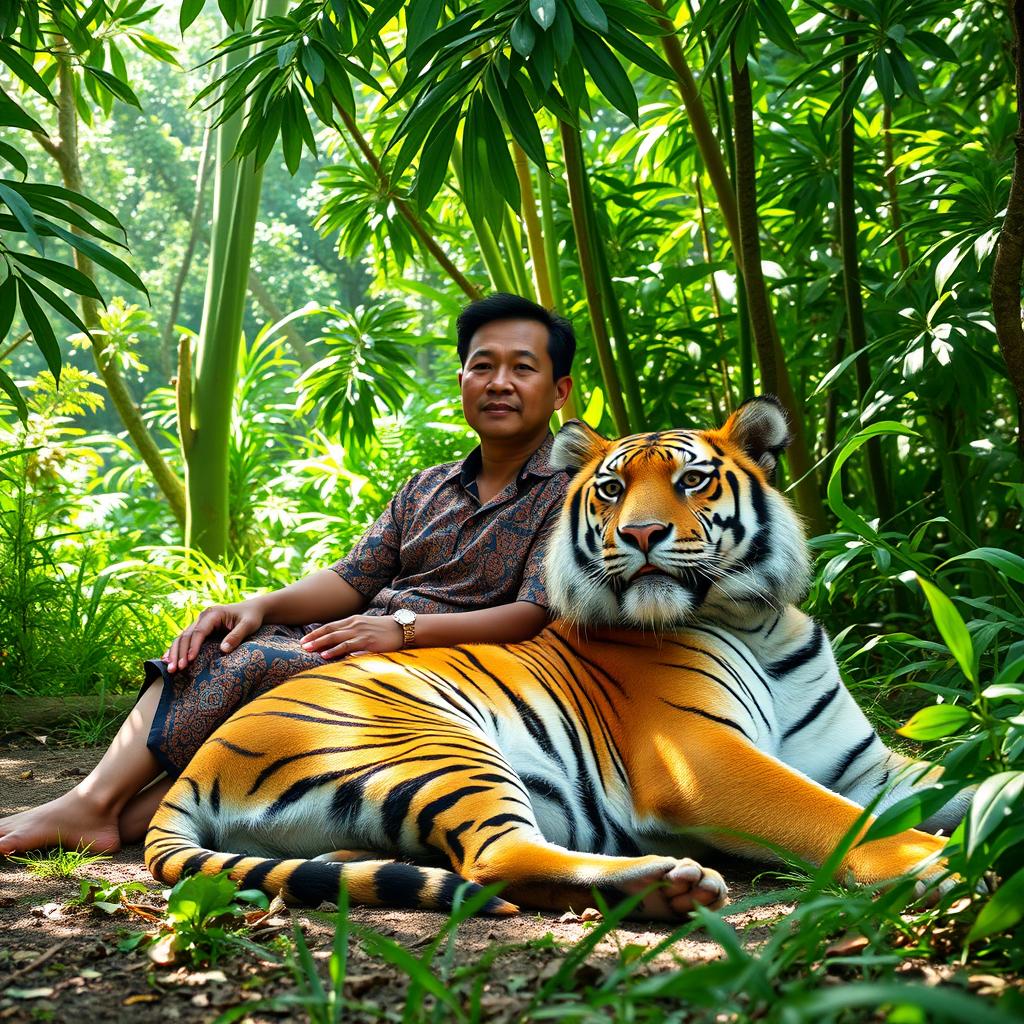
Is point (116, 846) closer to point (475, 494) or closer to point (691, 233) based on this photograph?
point (475, 494)

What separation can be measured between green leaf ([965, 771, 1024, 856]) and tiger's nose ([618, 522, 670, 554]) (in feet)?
3.35

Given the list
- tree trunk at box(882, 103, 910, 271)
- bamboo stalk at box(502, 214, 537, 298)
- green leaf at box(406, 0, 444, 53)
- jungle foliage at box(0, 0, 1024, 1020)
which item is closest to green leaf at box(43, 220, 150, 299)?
jungle foliage at box(0, 0, 1024, 1020)

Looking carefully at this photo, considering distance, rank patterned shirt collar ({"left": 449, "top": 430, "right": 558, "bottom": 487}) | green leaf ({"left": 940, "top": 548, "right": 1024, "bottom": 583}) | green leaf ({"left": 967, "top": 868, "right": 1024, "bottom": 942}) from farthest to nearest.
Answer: patterned shirt collar ({"left": 449, "top": 430, "right": 558, "bottom": 487})
green leaf ({"left": 940, "top": 548, "right": 1024, "bottom": 583})
green leaf ({"left": 967, "top": 868, "right": 1024, "bottom": 942})

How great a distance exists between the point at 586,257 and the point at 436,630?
5.33ft

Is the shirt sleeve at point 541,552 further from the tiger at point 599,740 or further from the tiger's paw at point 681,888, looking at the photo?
the tiger's paw at point 681,888

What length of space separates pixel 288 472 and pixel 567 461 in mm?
5300

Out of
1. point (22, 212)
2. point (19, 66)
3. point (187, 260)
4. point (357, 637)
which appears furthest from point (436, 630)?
point (187, 260)

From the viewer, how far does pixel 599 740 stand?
2.41 meters

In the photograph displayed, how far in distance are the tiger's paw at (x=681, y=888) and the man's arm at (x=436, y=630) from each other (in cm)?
106

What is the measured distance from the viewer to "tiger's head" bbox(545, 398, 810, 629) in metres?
2.38

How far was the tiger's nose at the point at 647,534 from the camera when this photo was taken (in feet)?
7.75

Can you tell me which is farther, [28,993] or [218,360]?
[218,360]

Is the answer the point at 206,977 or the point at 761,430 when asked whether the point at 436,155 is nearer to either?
the point at 761,430

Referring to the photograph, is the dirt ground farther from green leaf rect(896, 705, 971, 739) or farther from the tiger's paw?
green leaf rect(896, 705, 971, 739)
